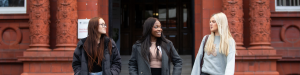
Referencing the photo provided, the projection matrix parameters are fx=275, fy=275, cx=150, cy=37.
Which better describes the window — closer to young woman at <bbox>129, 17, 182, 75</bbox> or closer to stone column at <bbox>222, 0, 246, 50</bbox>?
young woman at <bbox>129, 17, 182, 75</bbox>

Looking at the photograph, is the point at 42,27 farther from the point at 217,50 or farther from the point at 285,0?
the point at 285,0

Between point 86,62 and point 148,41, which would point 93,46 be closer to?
point 86,62

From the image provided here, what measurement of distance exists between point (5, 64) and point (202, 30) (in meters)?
5.90

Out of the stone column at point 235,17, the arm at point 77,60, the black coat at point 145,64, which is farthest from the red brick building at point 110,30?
the black coat at point 145,64

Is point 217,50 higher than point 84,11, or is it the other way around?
point 84,11

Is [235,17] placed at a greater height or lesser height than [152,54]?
greater

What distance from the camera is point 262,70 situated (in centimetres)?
741

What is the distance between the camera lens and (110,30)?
26.8 ft

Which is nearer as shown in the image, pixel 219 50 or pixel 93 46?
pixel 219 50

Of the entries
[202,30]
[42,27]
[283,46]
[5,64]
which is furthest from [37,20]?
[283,46]

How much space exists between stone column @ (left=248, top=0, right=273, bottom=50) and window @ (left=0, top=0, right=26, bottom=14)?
6633mm

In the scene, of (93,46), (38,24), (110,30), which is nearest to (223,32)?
(93,46)

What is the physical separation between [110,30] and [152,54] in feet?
14.5

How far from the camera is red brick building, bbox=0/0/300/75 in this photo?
7348 mm
